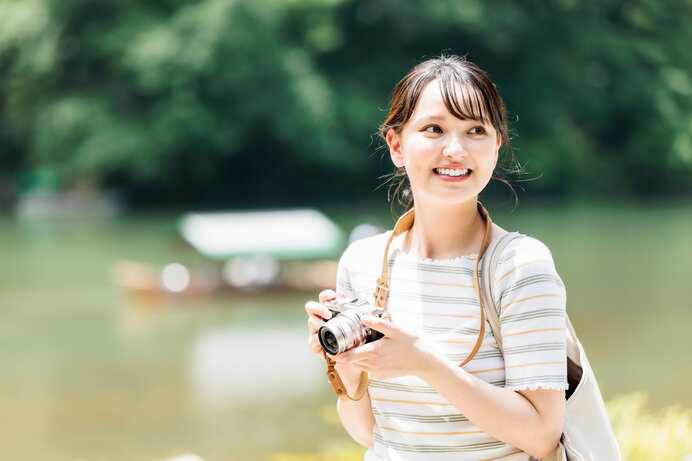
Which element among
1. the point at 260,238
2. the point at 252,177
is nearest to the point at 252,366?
the point at 260,238

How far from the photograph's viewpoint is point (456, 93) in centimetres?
139

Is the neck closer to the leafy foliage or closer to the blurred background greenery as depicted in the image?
the blurred background greenery

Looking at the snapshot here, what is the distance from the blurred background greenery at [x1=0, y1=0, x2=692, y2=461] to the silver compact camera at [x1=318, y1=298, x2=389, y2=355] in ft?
14.0

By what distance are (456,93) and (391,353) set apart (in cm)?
43

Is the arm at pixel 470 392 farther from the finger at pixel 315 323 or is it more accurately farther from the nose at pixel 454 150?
the nose at pixel 454 150

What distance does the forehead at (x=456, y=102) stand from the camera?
1.39m

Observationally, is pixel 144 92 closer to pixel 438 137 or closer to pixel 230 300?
pixel 230 300

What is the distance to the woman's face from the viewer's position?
1394 mm

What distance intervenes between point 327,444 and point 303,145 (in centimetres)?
1825

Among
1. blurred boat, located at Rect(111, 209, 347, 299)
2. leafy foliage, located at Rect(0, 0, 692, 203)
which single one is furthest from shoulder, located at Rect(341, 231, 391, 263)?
leafy foliage, located at Rect(0, 0, 692, 203)

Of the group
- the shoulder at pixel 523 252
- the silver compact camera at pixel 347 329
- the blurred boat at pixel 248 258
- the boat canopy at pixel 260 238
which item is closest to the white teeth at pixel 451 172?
the shoulder at pixel 523 252

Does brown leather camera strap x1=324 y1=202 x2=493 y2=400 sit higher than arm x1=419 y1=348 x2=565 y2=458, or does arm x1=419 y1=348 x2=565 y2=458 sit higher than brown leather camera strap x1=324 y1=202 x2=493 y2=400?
brown leather camera strap x1=324 y1=202 x2=493 y2=400

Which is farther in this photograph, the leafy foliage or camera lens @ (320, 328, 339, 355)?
the leafy foliage

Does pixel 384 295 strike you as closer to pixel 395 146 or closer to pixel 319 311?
pixel 319 311
